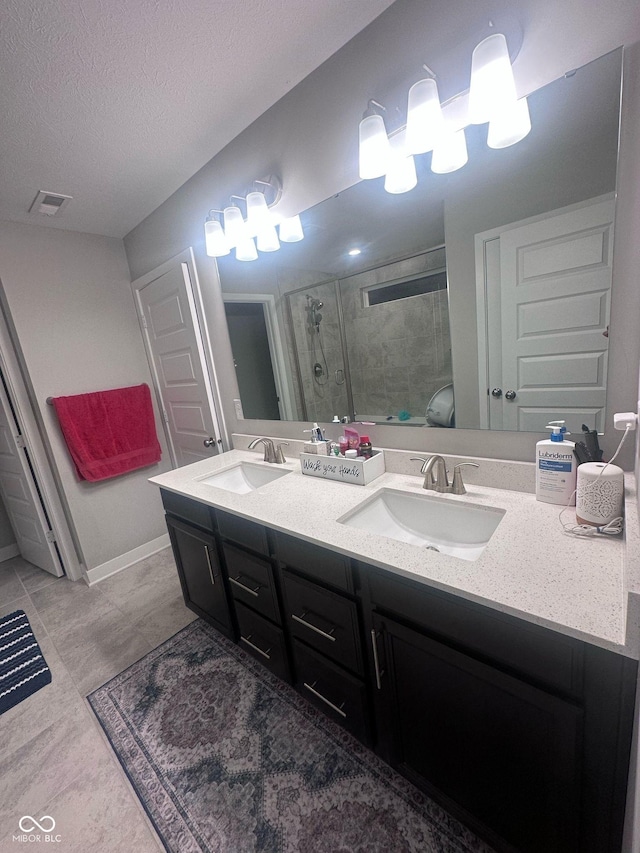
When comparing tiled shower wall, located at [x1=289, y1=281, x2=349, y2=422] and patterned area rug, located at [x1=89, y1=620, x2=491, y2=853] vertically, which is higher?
tiled shower wall, located at [x1=289, y1=281, x2=349, y2=422]

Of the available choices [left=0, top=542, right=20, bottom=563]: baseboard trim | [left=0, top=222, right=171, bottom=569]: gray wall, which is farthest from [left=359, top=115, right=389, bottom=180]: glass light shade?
[left=0, top=542, right=20, bottom=563]: baseboard trim

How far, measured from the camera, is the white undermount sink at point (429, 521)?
1.07m

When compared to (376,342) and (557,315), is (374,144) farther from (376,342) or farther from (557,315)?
(557,315)

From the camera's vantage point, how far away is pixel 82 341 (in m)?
2.32

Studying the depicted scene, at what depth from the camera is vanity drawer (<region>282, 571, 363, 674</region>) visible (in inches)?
41.5

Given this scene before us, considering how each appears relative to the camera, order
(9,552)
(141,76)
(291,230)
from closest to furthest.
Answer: (141,76) → (291,230) → (9,552)

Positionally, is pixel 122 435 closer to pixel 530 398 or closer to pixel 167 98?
pixel 167 98

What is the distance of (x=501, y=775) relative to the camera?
829 mm

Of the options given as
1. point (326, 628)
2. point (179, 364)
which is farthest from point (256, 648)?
point (179, 364)

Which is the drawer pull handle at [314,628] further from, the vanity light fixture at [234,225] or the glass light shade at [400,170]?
the vanity light fixture at [234,225]

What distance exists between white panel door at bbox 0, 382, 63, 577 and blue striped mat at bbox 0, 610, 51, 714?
524mm

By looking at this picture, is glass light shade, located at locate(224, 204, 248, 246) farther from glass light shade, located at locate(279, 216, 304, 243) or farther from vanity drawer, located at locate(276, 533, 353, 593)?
vanity drawer, located at locate(276, 533, 353, 593)

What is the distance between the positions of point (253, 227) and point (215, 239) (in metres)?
0.24

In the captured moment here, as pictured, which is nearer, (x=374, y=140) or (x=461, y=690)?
(x=461, y=690)
